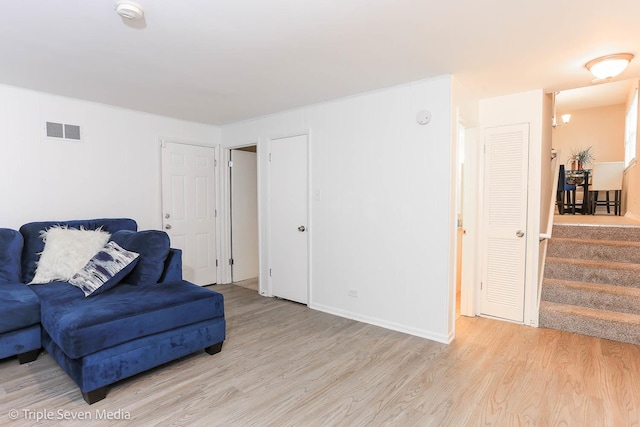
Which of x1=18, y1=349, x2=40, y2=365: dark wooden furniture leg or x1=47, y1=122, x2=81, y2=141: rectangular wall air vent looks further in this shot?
x1=47, y1=122, x2=81, y2=141: rectangular wall air vent

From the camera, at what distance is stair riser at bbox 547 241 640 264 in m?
3.53

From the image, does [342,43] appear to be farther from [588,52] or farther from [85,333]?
[85,333]

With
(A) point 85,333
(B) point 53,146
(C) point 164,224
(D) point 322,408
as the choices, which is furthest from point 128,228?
(D) point 322,408

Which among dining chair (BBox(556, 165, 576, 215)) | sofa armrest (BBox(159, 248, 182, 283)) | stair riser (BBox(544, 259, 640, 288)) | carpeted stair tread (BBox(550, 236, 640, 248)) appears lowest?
stair riser (BBox(544, 259, 640, 288))

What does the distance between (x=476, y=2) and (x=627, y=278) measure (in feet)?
10.4

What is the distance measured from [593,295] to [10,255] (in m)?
5.19

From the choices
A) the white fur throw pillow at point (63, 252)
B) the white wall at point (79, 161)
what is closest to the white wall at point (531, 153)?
the white wall at point (79, 161)

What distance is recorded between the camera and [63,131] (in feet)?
11.3

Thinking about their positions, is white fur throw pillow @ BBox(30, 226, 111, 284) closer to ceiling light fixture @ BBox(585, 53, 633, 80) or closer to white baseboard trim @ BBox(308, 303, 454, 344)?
white baseboard trim @ BBox(308, 303, 454, 344)

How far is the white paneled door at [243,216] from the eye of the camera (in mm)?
4898

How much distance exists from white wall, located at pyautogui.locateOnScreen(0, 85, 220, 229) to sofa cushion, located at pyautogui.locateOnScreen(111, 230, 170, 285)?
110 centimetres

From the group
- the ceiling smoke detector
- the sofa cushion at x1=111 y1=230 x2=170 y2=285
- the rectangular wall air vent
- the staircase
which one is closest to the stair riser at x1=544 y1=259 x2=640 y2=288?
the staircase

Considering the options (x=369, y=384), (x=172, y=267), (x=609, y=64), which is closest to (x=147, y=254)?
(x=172, y=267)

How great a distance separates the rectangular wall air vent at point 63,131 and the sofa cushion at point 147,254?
142 centimetres
